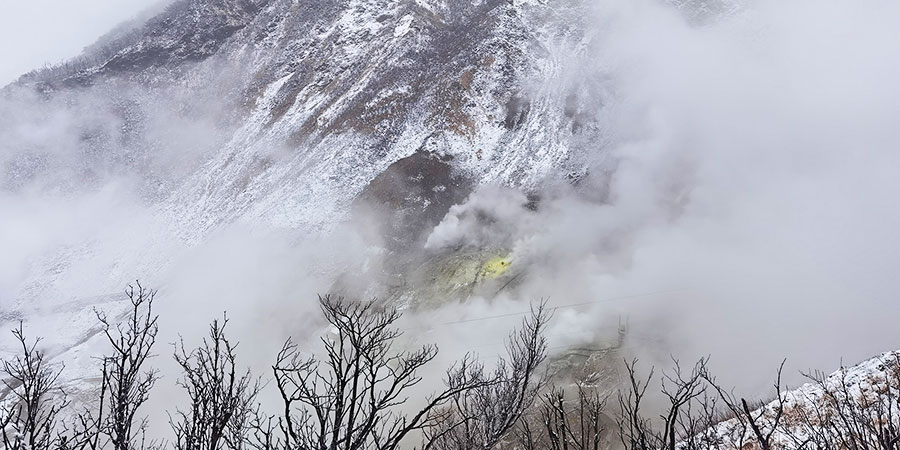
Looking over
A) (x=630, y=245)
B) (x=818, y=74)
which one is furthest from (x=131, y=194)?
(x=818, y=74)

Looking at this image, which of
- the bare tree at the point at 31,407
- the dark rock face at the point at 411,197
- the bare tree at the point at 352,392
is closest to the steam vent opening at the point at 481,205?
the dark rock face at the point at 411,197

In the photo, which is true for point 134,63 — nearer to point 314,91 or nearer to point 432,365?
point 314,91

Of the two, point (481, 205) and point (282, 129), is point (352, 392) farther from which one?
point (282, 129)

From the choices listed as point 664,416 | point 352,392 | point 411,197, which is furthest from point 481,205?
point 352,392

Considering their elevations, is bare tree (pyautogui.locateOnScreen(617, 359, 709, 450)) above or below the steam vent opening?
below

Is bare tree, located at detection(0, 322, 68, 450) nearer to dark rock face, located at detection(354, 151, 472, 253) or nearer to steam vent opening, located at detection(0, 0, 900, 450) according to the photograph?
steam vent opening, located at detection(0, 0, 900, 450)

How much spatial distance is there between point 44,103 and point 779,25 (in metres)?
86.6

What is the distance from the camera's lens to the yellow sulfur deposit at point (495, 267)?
33531 millimetres

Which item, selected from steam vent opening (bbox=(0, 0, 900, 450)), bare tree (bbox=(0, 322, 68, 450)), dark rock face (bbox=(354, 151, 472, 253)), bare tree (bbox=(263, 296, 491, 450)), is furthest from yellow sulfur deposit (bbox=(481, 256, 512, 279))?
bare tree (bbox=(0, 322, 68, 450))

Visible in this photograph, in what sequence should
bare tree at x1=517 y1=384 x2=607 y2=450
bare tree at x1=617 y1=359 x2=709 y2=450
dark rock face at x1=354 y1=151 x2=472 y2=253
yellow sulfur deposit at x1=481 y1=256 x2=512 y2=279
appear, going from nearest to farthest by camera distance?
1. bare tree at x1=617 y1=359 x2=709 y2=450
2. bare tree at x1=517 y1=384 x2=607 y2=450
3. yellow sulfur deposit at x1=481 y1=256 x2=512 y2=279
4. dark rock face at x1=354 y1=151 x2=472 y2=253

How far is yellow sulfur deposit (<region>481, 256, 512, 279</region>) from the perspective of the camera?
3353 cm

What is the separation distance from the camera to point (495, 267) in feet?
112

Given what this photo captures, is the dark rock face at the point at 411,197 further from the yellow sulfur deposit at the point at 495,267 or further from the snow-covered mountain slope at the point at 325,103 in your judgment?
the yellow sulfur deposit at the point at 495,267

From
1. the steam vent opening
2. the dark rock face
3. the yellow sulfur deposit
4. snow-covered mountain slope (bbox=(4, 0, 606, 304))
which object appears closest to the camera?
the steam vent opening
